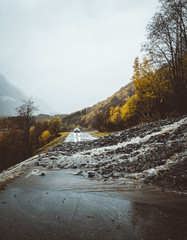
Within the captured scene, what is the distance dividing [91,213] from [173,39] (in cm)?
1655

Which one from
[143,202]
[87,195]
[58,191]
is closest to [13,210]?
[58,191]

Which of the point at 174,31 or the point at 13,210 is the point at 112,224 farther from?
the point at 174,31

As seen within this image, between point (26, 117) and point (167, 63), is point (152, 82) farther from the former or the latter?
point (26, 117)

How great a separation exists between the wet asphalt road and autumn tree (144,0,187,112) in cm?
1301

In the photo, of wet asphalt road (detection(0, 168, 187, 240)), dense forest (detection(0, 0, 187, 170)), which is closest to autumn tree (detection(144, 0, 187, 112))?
dense forest (detection(0, 0, 187, 170))

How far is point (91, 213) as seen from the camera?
3137 millimetres

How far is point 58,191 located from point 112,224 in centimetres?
259

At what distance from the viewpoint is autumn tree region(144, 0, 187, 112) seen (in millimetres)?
10827

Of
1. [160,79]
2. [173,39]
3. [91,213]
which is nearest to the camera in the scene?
[91,213]

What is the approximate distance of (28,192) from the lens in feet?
14.7

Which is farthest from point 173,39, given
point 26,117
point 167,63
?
point 26,117

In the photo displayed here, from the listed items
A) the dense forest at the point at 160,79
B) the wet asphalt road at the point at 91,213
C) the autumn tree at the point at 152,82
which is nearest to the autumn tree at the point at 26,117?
the dense forest at the point at 160,79

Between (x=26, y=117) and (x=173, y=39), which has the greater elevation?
(x=173, y=39)

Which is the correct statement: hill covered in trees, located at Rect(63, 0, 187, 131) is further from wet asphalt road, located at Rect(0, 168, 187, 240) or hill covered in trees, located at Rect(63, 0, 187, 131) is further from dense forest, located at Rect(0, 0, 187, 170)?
wet asphalt road, located at Rect(0, 168, 187, 240)
